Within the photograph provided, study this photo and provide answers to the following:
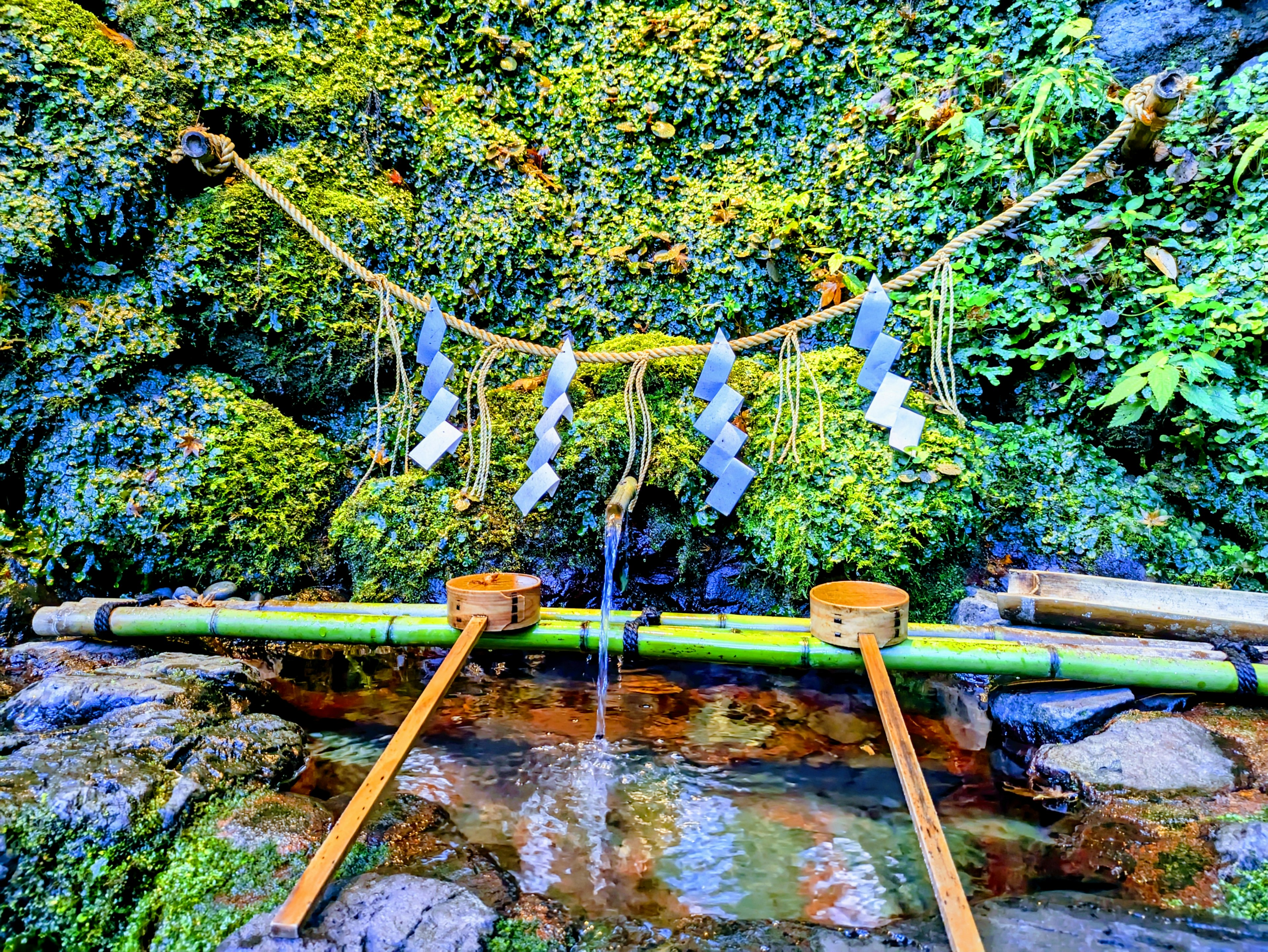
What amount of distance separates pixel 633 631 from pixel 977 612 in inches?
72.5

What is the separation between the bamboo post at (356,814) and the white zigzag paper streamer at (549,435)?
3.86 feet

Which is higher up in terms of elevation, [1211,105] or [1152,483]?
[1211,105]

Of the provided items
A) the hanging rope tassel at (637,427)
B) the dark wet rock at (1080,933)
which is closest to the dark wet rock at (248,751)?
the hanging rope tassel at (637,427)

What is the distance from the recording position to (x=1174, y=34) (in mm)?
4625

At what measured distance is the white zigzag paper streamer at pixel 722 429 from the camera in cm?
397

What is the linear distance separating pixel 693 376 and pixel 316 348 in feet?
A: 8.49

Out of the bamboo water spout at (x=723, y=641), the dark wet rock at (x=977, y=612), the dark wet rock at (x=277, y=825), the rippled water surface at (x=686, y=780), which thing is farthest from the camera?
the dark wet rock at (x=977, y=612)

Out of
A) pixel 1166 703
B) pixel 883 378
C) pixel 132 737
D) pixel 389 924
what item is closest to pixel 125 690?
pixel 132 737

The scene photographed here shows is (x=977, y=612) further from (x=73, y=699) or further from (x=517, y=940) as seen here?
(x=73, y=699)

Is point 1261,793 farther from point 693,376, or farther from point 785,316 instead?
point 785,316

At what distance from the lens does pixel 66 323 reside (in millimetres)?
4121

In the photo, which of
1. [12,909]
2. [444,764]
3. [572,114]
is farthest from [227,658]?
[572,114]

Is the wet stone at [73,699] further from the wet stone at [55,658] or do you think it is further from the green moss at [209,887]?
the green moss at [209,887]

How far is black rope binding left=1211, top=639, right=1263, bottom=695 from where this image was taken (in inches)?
115
